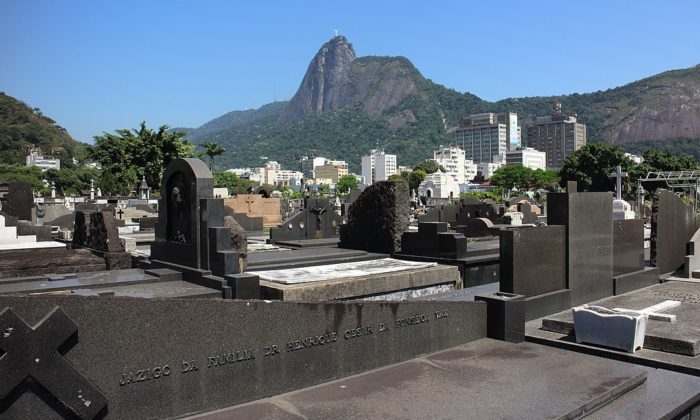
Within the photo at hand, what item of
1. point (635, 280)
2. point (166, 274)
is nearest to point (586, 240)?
point (635, 280)

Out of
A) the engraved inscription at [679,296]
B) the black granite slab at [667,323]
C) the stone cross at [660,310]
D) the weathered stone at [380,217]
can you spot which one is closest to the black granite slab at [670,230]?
the black granite slab at [667,323]

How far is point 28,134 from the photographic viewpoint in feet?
496

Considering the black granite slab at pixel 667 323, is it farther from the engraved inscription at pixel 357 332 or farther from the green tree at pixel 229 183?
the green tree at pixel 229 183

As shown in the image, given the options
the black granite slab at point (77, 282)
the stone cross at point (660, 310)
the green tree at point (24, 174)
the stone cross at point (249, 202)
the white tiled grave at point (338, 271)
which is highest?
the green tree at point (24, 174)

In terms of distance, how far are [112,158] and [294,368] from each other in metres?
48.1

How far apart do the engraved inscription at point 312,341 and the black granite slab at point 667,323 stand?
341cm

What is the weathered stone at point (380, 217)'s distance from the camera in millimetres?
13203

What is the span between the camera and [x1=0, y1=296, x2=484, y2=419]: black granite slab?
139 inches

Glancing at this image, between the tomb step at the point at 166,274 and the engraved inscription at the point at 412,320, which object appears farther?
the tomb step at the point at 166,274

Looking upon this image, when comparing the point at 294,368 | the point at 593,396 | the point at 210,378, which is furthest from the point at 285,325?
the point at 593,396

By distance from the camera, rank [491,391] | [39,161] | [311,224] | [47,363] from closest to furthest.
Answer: [47,363] < [491,391] < [311,224] < [39,161]

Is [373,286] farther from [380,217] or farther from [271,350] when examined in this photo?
[271,350]

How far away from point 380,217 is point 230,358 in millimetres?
9444

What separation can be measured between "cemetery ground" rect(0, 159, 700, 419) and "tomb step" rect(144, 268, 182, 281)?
1.8 inches
